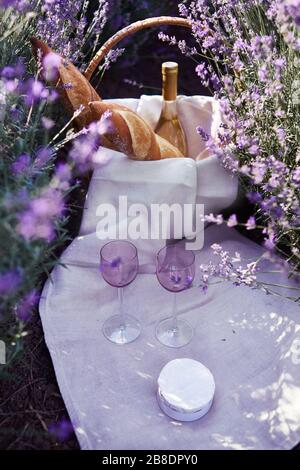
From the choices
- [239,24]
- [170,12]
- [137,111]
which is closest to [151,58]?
[170,12]

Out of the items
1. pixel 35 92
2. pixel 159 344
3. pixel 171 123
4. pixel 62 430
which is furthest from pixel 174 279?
pixel 171 123

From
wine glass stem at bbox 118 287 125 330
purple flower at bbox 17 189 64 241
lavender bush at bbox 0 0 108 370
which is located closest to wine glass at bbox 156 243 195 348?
wine glass stem at bbox 118 287 125 330

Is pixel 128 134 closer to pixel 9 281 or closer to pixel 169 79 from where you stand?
pixel 169 79

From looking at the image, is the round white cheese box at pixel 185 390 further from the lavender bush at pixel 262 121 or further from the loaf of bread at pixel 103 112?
the loaf of bread at pixel 103 112

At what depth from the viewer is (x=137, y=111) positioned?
1.92m

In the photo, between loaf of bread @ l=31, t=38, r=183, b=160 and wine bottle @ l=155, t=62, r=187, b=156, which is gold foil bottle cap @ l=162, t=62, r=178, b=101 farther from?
loaf of bread @ l=31, t=38, r=183, b=160

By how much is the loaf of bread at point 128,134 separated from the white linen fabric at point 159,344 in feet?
0.15

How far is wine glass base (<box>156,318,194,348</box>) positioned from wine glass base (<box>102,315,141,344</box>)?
7cm

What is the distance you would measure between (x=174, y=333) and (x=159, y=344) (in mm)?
55

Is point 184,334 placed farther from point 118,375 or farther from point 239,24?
point 239,24

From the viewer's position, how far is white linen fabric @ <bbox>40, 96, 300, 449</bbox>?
1388 mm

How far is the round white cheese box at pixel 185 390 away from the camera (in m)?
1.37

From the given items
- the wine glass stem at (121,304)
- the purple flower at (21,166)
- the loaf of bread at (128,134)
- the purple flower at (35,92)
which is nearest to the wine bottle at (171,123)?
the loaf of bread at (128,134)

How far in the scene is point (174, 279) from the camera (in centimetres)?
144
